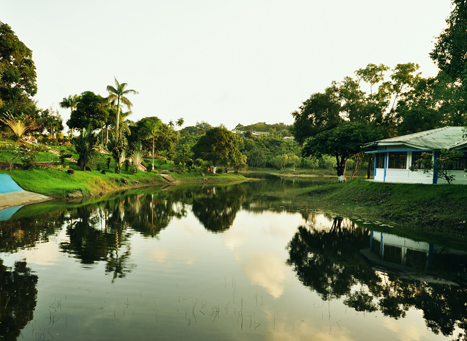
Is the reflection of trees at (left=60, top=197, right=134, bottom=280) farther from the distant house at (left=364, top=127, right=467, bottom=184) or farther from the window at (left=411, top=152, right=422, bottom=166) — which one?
the window at (left=411, top=152, right=422, bottom=166)

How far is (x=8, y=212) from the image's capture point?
2089 cm

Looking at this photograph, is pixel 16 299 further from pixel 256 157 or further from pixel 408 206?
pixel 256 157

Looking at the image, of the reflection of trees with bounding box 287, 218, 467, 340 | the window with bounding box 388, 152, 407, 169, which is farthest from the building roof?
the reflection of trees with bounding box 287, 218, 467, 340

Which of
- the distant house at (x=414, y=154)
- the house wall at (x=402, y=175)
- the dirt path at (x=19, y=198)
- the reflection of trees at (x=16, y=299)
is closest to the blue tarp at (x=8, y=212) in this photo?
the dirt path at (x=19, y=198)

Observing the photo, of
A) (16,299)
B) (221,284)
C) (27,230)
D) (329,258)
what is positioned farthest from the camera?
(27,230)

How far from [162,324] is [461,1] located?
80.4 ft

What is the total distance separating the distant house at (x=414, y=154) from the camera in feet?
89.3

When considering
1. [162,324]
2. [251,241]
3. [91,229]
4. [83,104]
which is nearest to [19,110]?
[83,104]

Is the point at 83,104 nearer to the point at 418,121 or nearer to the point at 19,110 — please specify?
the point at 19,110

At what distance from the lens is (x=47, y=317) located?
7363 millimetres

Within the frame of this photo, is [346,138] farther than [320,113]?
No

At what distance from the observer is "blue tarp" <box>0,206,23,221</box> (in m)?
19.0

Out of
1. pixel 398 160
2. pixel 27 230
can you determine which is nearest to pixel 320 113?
pixel 398 160

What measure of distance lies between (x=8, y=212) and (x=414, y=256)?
79.8ft
